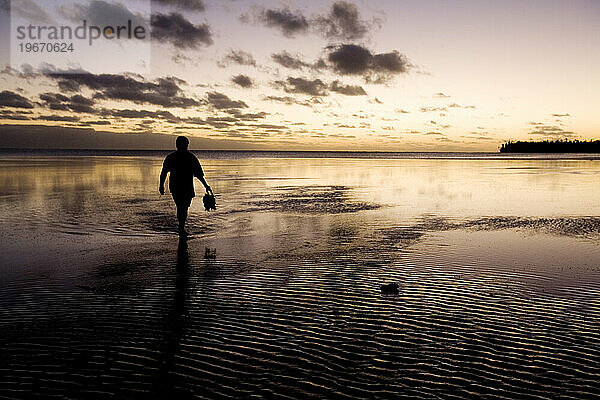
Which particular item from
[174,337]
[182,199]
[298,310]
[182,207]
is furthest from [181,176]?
[174,337]

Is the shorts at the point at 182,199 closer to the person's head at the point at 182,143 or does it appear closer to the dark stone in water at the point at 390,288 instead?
the person's head at the point at 182,143

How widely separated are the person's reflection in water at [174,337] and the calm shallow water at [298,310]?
0.02 metres

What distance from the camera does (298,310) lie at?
7215 millimetres

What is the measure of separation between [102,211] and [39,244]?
20.8ft

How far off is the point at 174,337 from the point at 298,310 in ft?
6.37

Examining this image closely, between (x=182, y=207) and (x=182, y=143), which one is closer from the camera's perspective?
(x=182, y=143)

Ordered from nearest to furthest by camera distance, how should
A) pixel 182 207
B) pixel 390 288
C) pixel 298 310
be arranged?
pixel 298 310, pixel 390 288, pixel 182 207

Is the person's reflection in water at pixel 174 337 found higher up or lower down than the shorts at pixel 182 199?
lower down

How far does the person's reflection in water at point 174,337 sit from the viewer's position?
479 centimetres

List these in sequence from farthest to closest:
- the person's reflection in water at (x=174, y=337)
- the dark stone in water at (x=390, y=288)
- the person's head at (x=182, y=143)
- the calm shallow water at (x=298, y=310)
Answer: the person's head at (x=182, y=143) < the dark stone in water at (x=390, y=288) < the calm shallow water at (x=298, y=310) < the person's reflection in water at (x=174, y=337)

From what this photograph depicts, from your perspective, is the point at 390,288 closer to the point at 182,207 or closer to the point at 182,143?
the point at 182,207

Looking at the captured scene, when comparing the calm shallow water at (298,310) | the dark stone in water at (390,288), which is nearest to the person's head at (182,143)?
the calm shallow water at (298,310)

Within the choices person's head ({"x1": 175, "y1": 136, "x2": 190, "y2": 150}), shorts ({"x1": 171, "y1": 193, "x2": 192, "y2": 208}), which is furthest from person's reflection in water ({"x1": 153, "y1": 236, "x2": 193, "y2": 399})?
person's head ({"x1": 175, "y1": 136, "x2": 190, "y2": 150})

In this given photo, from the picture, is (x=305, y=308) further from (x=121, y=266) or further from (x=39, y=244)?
(x=39, y=244)
